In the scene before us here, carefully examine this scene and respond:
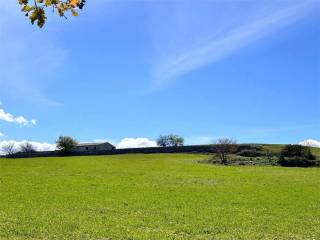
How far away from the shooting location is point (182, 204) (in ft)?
88.8

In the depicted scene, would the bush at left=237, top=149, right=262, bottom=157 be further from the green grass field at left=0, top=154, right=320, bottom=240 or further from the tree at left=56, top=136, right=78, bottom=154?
the green grass field at left=0, top=154, right=320, bottom=240

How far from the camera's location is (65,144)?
5315 inches

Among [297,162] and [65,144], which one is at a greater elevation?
[65,144]

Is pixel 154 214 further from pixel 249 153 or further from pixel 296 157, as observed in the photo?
pixel 249 153

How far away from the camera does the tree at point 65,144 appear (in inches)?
5281

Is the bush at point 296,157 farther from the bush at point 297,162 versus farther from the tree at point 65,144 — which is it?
the tree at point 65,144

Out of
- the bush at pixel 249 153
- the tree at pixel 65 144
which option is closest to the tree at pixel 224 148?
the bush at pixel 249 153

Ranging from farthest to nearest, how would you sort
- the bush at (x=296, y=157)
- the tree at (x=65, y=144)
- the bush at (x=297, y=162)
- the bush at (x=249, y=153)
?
1. the tree at (x=65, y=144)
2. the bush at (x=249, y=153)
3. the bush at (x=296, y=157)
4. the bush at (x=297, y=162)

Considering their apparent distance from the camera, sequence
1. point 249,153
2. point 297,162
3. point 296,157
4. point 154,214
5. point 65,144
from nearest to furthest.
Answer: point 154,214 < point 297,162 < point 296,157 < point 249,153 < point 65,144

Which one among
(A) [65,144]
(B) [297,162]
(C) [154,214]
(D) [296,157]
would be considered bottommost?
(C) [154,214]

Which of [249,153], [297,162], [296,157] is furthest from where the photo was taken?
[249,153]

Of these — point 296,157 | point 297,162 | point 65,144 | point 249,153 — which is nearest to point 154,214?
point 297,162

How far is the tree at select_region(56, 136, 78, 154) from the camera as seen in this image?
134125mm

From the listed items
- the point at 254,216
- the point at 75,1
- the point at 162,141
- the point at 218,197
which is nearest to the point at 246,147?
the point at 162,141
